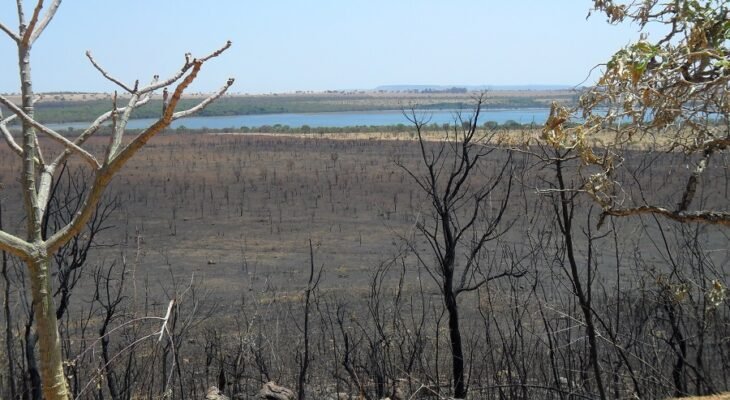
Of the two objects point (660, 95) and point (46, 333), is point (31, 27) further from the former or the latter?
point (660, 95)

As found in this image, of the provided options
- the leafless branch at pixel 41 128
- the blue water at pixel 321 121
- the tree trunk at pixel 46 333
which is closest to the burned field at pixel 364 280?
the tree trunk at pixel 46 333

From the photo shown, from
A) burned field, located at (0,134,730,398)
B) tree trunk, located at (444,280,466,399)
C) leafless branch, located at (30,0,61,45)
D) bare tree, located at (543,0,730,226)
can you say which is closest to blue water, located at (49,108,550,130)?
burned field, located at (0,134,730,398)

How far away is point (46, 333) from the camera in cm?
334

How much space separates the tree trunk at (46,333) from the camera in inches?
131

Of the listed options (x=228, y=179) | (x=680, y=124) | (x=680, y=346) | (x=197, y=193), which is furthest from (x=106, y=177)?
(x=228, y=179)

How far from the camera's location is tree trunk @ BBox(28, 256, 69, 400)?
10.9ft

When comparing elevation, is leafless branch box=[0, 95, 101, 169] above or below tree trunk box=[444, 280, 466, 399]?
above

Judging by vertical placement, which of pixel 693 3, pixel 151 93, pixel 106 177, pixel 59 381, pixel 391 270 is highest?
pixel 693 3

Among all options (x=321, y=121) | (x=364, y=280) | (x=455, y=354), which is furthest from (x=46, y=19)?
(x=321, y=121)

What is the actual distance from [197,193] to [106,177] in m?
21.2

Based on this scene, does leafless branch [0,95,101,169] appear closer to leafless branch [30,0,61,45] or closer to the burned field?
leafless branch [30,0,61,45]

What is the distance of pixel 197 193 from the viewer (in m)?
24.1

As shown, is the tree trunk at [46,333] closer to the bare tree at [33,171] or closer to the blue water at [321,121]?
the bare tree at [33,171]

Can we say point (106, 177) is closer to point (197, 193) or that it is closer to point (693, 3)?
point (693, 3)
